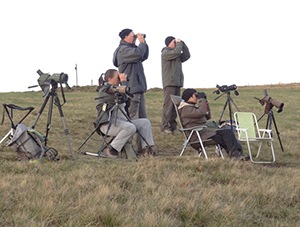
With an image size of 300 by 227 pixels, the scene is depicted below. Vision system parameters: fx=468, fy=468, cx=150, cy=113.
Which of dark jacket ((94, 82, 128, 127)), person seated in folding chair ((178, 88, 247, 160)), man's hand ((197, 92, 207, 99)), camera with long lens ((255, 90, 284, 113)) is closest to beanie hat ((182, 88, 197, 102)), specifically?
person seated in folding chair ((178, 88, 247, 160))

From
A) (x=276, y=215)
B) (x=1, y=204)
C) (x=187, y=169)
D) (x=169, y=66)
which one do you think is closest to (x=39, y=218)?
(x=1, y=204)

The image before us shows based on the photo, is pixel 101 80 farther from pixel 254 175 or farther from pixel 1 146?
pixel 254 175

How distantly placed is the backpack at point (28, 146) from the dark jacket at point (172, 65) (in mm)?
3507

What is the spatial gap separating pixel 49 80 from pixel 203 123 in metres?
2.33

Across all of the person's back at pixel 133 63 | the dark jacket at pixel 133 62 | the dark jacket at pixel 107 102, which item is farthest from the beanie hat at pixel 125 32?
the dark jacket at pixel 107 102

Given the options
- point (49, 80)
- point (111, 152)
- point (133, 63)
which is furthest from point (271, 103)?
point (49, 80)

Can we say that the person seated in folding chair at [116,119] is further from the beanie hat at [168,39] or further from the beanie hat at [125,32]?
the beanie hat at [168,39]

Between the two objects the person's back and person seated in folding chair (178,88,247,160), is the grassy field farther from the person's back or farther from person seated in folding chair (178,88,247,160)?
the person's back

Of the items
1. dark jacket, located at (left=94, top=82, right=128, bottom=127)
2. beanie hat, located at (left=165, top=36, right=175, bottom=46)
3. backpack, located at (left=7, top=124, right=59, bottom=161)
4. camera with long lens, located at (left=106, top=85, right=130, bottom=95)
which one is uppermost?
beanie hat, located at (left=165, top=36, right=175, bottom=46)

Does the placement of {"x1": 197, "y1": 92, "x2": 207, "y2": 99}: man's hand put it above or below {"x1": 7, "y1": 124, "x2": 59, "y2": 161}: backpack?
above

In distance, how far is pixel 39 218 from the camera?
11.0 ft

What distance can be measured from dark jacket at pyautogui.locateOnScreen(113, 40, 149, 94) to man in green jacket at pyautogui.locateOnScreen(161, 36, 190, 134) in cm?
124

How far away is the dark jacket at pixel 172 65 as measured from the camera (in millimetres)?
8672

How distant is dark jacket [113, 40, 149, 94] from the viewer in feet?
23.7
